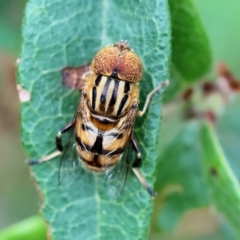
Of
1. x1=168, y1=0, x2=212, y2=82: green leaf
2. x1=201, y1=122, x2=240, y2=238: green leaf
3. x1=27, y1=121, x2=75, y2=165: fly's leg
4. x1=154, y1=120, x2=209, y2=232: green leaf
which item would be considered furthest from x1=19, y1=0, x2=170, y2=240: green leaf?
x1=154, y1=120, x2=209, y2=232: green leaf

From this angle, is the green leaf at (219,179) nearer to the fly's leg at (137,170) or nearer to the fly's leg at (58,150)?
the fly's leg at (137,170)

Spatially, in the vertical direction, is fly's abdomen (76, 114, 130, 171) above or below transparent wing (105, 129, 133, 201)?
above

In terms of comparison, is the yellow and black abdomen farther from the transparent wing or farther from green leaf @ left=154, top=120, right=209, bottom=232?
green leaf @ left=154, top=120, right=209, bottom=232

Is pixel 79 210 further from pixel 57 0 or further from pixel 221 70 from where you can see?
pixel 221 70

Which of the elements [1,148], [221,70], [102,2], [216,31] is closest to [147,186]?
[102,2]

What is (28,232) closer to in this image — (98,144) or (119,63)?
(98,144)

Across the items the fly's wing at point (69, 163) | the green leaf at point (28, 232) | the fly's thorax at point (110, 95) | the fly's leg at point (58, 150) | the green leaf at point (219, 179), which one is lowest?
the green leaf at point (28, 232)

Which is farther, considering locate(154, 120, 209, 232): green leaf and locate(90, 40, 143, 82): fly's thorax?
locate(154, 120, 209, 232): green leaf

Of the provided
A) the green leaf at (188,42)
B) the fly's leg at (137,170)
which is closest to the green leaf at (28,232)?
the fly's leg at (137,170)
